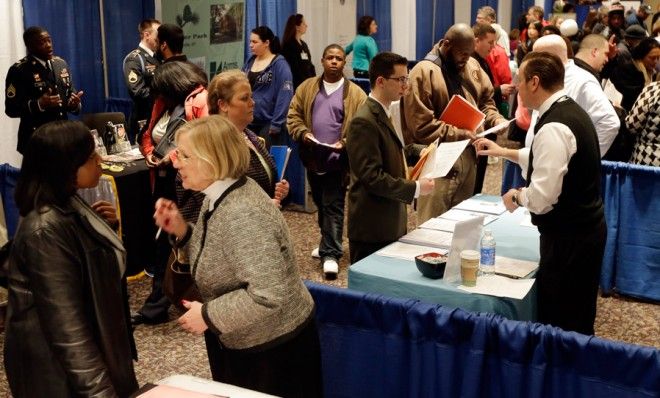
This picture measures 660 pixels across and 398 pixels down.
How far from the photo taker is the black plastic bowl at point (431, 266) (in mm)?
2760

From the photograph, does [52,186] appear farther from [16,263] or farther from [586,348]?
[586,348]

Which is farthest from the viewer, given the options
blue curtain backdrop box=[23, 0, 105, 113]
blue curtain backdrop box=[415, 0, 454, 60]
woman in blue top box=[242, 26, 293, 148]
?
blue curtain backdrop box=[415, 0, 454, 60]

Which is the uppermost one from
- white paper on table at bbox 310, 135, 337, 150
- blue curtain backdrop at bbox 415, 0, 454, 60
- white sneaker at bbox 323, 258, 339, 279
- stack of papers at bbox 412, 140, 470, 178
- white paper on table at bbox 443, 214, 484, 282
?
blue curtain backdrop at bbox 415, 0, 454, 60

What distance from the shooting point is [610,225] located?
4.39 metres

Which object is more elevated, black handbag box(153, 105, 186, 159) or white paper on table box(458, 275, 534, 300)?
black handbag box(153, 105, 186, 159)

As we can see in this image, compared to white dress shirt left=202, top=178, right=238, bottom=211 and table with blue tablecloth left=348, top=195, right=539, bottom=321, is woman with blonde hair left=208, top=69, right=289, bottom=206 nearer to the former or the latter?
table with blue tablecloth left=348, top=195, right=539, bottom=321

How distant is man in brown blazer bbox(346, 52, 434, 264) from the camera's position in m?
3.13

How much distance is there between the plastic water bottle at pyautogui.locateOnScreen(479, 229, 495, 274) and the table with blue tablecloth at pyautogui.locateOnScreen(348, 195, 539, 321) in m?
0.17

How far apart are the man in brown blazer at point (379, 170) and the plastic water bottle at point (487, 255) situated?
0.42 metres

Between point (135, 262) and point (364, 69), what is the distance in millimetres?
4693

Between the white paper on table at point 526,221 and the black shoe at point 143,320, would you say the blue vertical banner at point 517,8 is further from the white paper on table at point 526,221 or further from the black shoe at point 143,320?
the black shoe at point 143,320

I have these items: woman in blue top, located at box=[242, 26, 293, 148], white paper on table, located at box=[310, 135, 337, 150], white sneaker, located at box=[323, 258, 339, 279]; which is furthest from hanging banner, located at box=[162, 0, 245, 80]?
white sneaker, located at box=[323, 258, 339, 279]

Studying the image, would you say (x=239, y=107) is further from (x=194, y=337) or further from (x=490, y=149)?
(x=194, y=337)

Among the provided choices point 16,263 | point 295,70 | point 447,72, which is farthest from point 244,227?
point 295,70
